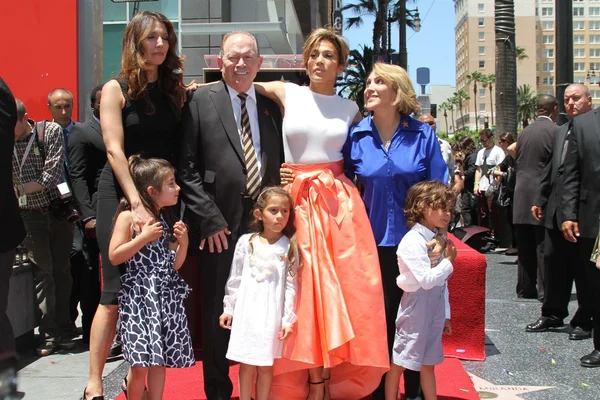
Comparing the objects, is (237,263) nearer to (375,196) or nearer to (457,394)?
(375,196)

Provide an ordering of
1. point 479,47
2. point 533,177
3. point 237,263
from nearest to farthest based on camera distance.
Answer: point 237,263 → point 533,177 → point 479,47

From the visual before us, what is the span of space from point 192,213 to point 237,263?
0.38 meters

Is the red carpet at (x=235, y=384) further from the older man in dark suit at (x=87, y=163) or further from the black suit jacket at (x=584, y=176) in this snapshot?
the black suit jacket at (x=584, y=176)

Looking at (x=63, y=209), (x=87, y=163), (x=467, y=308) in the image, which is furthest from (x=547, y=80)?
(x=87, y=163)

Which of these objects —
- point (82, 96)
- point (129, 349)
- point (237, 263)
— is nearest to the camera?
point (129, 349)

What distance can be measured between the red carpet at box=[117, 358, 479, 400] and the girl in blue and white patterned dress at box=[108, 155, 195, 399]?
0.84 m

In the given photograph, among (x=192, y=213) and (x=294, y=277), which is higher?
(x=192, y=213)

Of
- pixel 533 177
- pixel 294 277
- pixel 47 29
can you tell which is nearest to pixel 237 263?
pixel 294 277

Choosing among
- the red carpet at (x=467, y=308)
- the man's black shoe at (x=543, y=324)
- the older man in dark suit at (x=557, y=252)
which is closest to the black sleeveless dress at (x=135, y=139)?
the red carpet at (x=467, y=308)

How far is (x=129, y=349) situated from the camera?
3717 millimetres

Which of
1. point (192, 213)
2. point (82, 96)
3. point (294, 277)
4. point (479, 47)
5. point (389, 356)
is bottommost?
point (389, 356)

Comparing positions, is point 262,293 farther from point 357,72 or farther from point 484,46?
point 484,46

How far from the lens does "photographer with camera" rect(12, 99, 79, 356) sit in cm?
583

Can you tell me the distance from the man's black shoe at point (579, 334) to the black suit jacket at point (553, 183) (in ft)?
3.16
